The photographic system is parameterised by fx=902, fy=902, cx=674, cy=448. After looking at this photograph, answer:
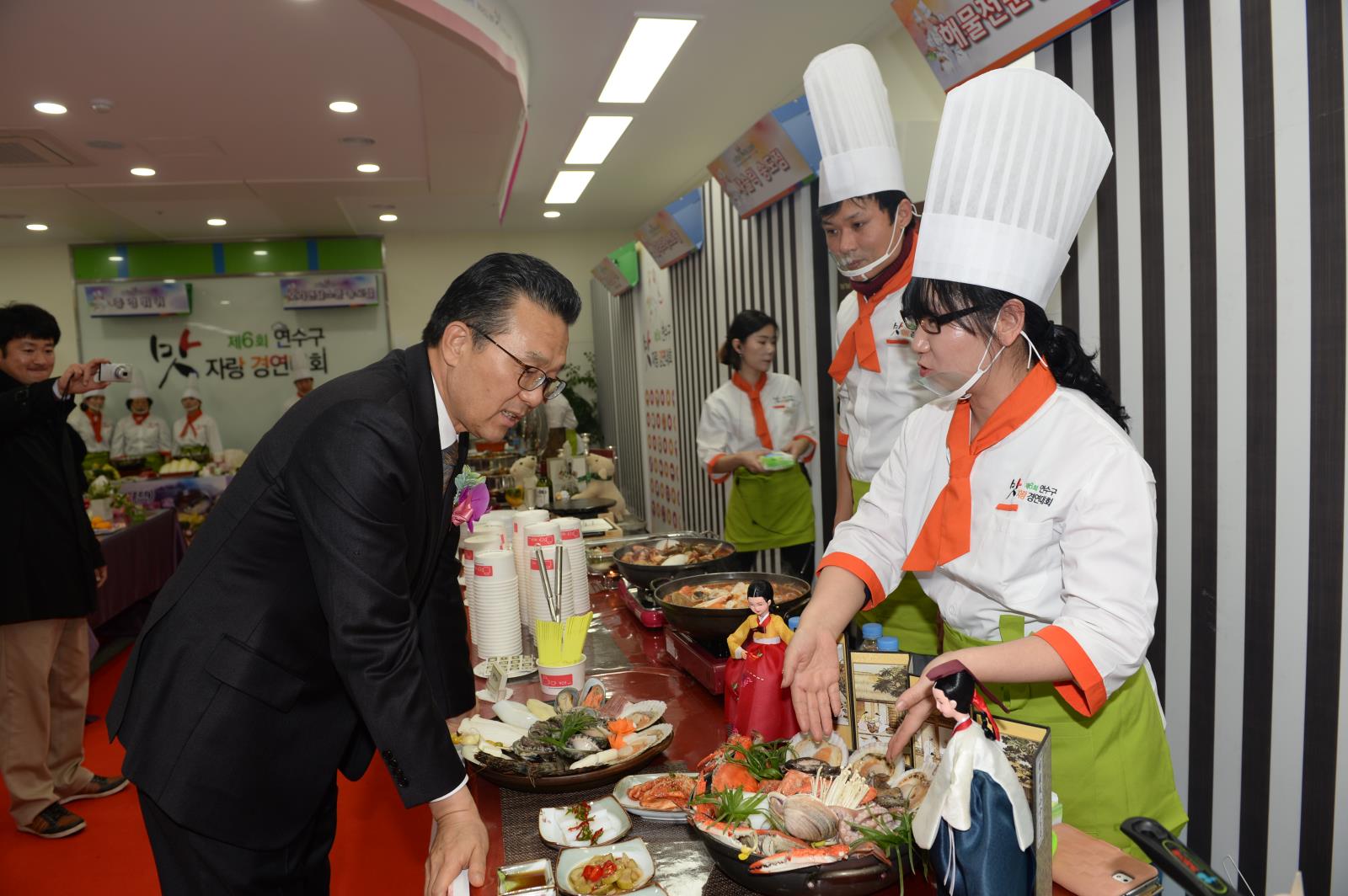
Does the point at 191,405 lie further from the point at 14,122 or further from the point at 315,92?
the point at 315,92

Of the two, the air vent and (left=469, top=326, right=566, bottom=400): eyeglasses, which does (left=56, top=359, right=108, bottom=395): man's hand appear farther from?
the air vent

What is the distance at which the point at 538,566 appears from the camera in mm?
2350

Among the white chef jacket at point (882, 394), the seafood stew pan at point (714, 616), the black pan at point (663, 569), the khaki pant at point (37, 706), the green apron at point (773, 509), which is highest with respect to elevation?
the white chef jacket at point (882, 394)

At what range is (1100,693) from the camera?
134 cm

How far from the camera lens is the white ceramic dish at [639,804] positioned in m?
1.34

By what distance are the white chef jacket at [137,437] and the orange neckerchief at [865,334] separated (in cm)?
844

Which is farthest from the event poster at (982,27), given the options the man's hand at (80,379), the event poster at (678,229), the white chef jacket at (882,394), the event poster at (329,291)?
the event poster at (329,291)

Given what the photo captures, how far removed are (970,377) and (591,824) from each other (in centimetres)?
96

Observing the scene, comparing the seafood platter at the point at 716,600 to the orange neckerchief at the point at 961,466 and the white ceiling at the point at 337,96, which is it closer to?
the orange neckerchief at the point at 961,466

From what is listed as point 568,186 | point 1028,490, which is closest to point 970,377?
point 1028,490

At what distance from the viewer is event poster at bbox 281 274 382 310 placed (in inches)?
401

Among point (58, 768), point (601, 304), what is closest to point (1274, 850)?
point (58, 768)

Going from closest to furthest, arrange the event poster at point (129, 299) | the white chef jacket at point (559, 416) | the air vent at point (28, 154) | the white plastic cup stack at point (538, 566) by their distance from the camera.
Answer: the white plastic cup stack at point (538, 566), the air vent at point (28, 154), the white chef jacket at point (559, 416), the event poster at point (129, 299)

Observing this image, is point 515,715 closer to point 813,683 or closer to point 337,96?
point 813,683
